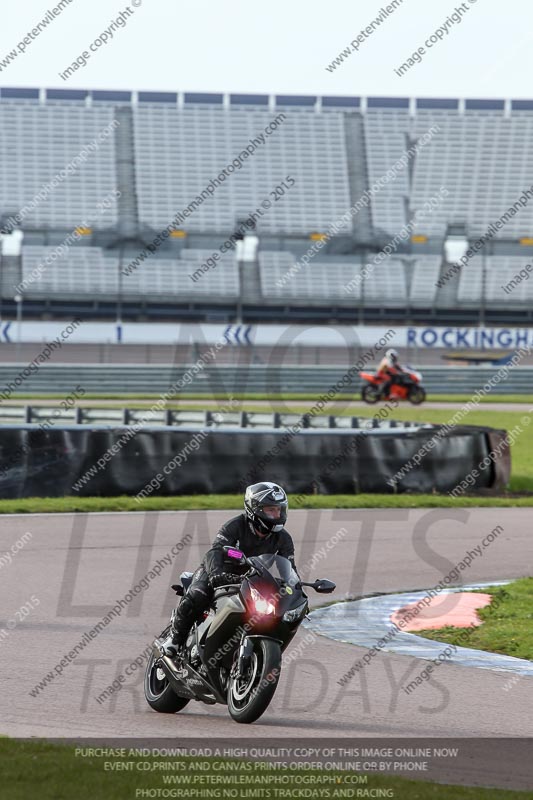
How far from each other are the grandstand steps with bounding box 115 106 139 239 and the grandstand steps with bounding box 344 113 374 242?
11.4m

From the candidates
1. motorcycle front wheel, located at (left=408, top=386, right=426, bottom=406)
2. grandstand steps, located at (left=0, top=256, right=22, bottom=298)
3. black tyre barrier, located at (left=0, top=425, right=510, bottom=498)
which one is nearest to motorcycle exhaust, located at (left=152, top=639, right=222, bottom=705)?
black tyre barrier, located at (left=0, top=425, right=510, bottom=498)

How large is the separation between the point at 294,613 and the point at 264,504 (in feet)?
2.00

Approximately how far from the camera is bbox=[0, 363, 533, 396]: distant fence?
38.0 metres

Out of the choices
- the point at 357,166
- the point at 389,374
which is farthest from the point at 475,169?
the point at 389,374

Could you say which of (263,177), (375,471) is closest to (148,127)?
A: (263,177)

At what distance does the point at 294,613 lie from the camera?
6699 mm

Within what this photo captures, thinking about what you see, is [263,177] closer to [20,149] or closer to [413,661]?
[20,149]

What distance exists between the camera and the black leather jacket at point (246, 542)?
23.3ft

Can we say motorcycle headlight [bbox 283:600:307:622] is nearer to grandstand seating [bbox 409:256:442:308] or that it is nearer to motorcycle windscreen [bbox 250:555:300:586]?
motorcycle windscreen [bbox 250:555:300:586]

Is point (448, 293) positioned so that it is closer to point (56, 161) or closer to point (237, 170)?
point (237, 170)

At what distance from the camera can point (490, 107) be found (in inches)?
2857

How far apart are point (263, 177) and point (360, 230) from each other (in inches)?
258

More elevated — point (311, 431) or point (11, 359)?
point (311, 431)

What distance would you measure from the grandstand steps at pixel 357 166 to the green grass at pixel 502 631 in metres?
56.2
